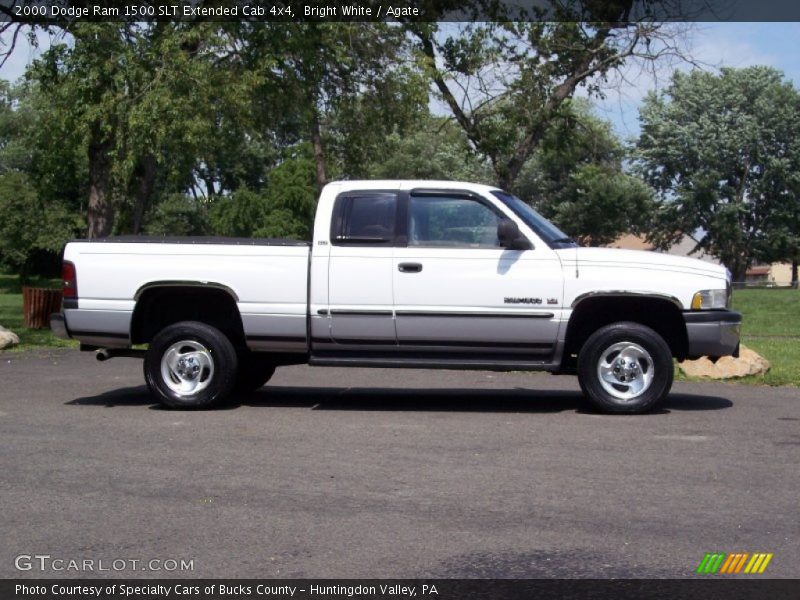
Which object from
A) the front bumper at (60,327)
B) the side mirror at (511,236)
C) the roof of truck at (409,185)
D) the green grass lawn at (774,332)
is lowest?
the green grass lawn at (774,332)

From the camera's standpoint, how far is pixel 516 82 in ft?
78.3

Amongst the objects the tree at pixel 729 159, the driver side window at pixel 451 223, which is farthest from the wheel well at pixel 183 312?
the tree at pixel 729 159

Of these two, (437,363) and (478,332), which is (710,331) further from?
(437,363)

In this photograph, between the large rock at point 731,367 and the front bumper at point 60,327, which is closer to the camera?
the front bumper at point 60,327

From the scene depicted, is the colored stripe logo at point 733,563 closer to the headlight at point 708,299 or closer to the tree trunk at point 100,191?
the headlight at point 708,299

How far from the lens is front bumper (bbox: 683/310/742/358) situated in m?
10.5

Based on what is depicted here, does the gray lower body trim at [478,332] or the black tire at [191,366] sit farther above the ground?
the gray lower body trim at [478,332]

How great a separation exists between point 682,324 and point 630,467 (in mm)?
3062

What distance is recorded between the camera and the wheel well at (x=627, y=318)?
35.5ft

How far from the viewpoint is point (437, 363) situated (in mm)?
10750

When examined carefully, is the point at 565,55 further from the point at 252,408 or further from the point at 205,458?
the point at 205,458

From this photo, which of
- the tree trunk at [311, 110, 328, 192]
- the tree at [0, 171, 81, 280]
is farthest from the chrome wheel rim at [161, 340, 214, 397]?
the tree at [0, 171, 81, 280]

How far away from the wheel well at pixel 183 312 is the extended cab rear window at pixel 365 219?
125 cm

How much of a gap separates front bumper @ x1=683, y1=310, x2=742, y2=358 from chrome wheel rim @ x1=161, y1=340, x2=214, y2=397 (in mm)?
4404
